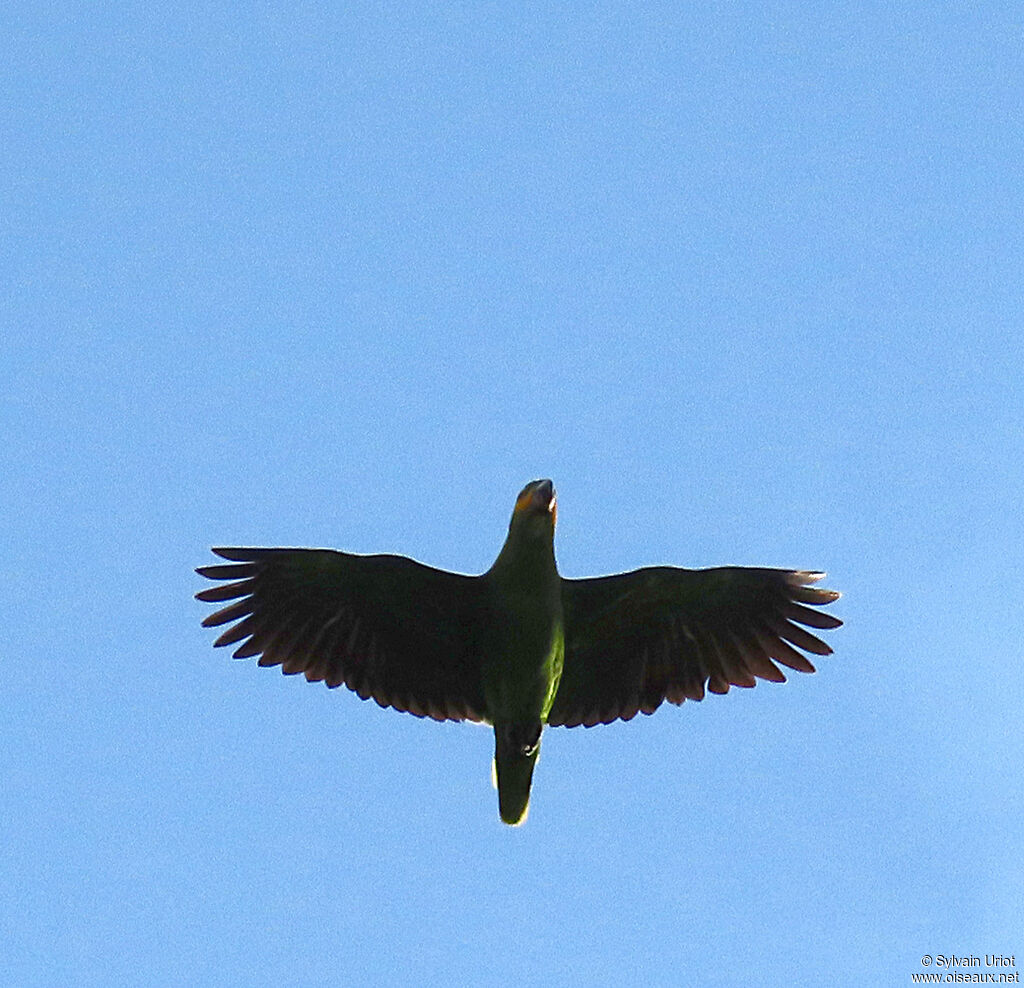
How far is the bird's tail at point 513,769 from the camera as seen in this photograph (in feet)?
45.0

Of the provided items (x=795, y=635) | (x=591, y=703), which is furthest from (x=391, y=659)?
(x=795, y=635)

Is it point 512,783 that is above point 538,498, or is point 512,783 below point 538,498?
below

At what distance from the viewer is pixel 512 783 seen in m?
13.8

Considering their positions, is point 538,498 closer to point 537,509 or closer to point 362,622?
point 537,509

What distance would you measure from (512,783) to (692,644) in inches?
65.6

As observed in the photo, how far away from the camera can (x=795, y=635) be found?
14.1m

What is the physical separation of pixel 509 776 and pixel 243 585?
7.65ft

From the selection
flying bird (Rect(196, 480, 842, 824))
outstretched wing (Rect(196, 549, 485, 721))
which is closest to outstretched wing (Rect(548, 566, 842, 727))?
flying bird (Rect(196, 480, 842, 824))

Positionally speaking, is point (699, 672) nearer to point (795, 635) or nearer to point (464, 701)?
point (795, 635)

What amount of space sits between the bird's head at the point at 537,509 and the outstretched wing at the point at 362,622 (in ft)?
2.10

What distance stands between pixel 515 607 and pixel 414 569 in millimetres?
804

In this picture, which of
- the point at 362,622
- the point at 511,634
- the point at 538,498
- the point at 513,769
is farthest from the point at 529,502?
the point at 513,769

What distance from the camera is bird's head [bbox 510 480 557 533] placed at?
1336 centimetres

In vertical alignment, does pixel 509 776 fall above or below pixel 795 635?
below
